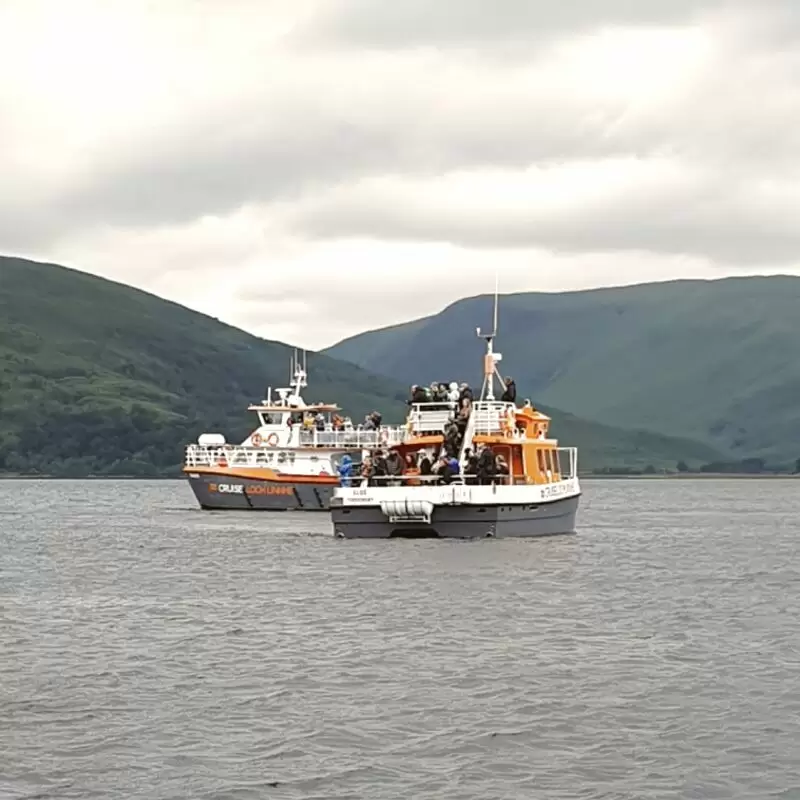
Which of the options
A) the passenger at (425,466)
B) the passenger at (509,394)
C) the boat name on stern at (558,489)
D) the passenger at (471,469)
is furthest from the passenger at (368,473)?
the boat name on stern at (558,489)

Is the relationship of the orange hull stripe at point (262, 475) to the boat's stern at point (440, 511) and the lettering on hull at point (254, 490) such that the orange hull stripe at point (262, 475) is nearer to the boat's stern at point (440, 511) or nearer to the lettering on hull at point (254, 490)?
the lettering on hull at point (254, 490)

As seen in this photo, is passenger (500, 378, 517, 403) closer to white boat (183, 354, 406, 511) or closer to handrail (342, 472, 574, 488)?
handrail (342, 472, 574, 488)

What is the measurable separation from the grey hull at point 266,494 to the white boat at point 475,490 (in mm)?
26149

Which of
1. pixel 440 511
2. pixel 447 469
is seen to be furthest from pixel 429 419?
pixel 440 511

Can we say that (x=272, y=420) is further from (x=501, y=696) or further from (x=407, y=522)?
(x=501, y=696)

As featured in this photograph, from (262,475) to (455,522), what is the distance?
36975 mm

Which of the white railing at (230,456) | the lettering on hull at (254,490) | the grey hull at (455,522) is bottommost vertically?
the grey hull at (455,522)

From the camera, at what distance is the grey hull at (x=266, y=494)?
9569 centimetres

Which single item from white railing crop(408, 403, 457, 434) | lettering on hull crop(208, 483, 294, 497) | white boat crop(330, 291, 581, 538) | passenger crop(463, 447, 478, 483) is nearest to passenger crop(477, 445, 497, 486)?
white boat crop(330, 291, 581, 538)

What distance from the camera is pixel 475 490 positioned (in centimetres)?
6081

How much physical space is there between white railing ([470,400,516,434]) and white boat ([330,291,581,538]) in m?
0.04

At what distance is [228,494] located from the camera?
99562 mm

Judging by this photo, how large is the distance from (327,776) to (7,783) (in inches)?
173

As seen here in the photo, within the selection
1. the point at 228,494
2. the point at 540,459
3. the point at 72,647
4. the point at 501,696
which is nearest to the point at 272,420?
the point at 228,494
